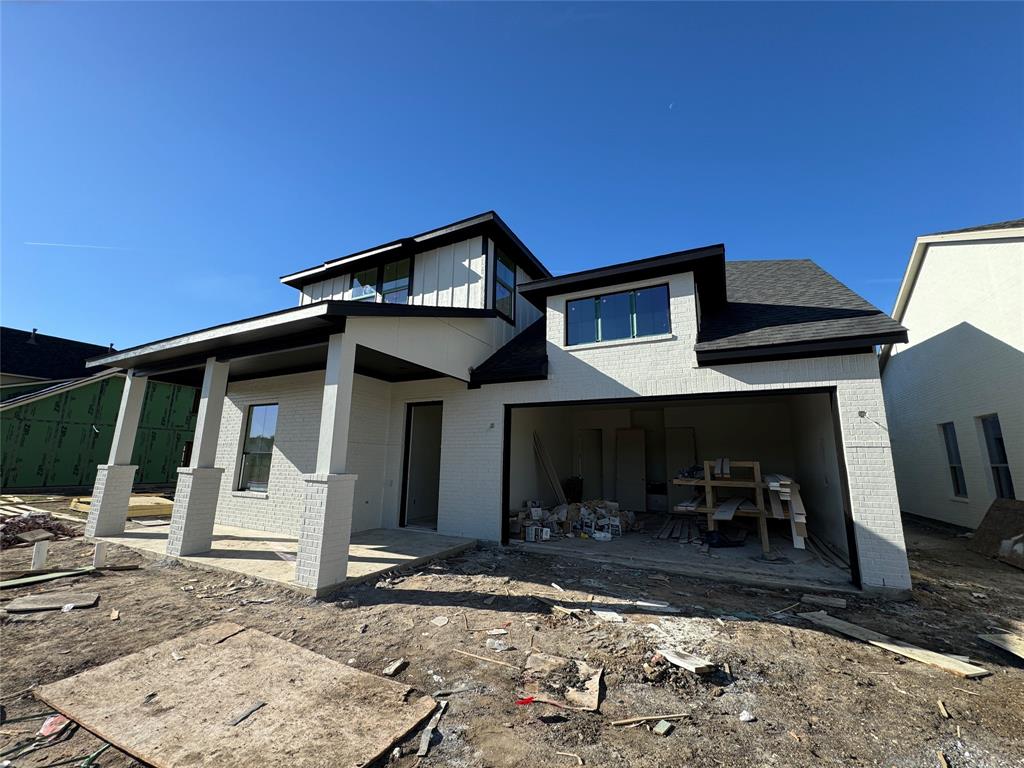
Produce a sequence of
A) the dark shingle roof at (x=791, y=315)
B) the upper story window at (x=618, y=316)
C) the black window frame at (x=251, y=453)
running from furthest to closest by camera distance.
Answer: the black window frame at (x=251, y=453), the upper story window at (x=618, y=316), the dark shingle roof at (x=791, y=315)

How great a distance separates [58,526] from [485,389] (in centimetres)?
966

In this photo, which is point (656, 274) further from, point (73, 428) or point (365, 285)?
point (73, 428)

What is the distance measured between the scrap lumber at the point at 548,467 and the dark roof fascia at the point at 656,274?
3942 mm

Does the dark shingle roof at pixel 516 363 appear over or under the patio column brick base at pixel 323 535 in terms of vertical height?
over

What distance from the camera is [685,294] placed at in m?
7.47

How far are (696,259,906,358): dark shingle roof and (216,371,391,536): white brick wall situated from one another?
696 cm

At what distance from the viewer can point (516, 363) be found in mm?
8797

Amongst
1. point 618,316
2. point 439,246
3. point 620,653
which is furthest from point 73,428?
point 620,653

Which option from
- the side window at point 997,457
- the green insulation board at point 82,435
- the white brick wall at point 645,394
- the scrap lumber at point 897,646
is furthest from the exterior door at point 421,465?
the side window at point 997,457

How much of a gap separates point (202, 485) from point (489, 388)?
549cm

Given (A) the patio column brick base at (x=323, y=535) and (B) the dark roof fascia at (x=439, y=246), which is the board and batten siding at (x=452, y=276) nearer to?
(B) the dark roof fascia at (x=439, y=246)

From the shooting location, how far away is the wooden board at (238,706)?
2.56 metres

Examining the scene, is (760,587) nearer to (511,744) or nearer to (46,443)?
(511,744)

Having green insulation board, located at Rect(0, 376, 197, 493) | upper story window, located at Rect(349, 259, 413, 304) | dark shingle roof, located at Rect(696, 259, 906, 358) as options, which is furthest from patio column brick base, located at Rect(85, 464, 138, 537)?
dark shingle roof, located at Rect(696, 259, 906, 358)
